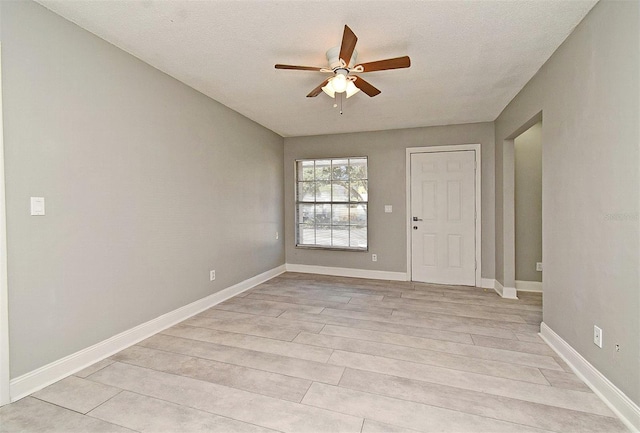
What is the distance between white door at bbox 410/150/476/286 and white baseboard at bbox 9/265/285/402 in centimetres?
317

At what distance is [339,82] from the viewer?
8.20 feet

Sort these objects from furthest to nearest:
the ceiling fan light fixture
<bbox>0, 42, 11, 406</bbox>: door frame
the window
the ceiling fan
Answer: the window
the ceiling fan light fixture
the ceiling fan
<bbox>0, 42, 11, 406</bbox>: door frame

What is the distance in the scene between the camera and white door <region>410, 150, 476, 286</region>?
15.0 ft

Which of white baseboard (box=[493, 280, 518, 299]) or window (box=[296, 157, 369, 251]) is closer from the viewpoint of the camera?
white baseboard (box=[493, 280, 518, 299])

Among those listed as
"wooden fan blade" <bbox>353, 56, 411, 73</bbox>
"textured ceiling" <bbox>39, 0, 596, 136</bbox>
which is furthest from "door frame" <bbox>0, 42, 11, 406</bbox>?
"wooden fan blade" <bbox>353, 56, 411, 73</bbox>

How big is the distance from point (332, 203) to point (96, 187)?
352 cm

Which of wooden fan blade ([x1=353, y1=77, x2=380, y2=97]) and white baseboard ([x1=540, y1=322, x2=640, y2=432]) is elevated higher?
wooden fan blade ([x1=353, y1=77, x2=380, y2=97])

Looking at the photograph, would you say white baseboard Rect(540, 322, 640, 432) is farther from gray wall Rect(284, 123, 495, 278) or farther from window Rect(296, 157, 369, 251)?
window Rect(296, 157, 369, 251)

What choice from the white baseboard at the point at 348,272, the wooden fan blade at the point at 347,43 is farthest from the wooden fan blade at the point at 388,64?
the white baseboard at the point at 348,272

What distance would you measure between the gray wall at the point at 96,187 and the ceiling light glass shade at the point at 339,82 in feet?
5.56

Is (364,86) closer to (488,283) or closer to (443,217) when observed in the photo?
(443,217)

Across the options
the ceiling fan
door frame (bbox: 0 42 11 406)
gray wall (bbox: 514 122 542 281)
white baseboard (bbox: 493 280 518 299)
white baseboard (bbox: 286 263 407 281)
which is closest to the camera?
door frame (bbox: 0 42 11 406)

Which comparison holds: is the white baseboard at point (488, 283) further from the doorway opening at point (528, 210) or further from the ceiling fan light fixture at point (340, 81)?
the ceiling fan light fixture at point (340, 81)

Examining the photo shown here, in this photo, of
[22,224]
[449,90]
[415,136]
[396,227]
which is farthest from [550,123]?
[22,224]
